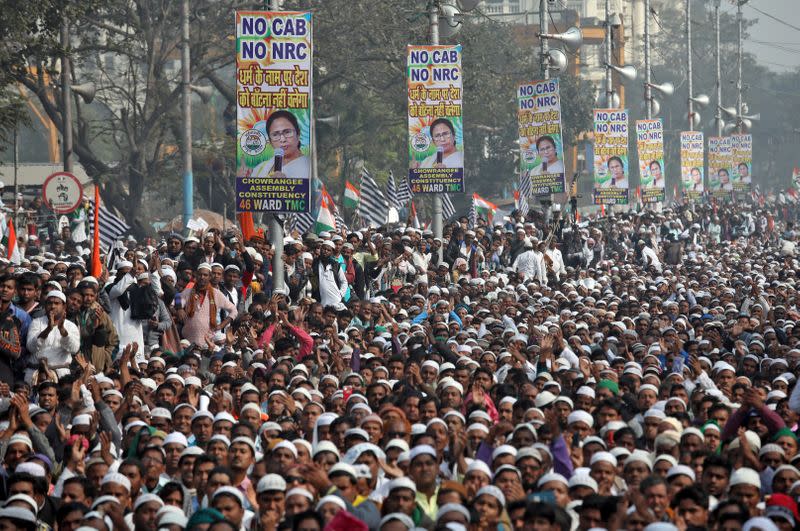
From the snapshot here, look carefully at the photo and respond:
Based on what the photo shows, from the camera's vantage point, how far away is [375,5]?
36750 mm

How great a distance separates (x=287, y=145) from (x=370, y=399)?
197 inches

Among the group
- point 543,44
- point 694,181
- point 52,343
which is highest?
point 543,44

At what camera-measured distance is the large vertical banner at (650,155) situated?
126ft

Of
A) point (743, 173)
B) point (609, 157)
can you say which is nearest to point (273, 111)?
point (609, 157)

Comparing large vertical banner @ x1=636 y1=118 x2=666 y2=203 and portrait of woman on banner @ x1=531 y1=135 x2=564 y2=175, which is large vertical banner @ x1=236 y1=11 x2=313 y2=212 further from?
large vertical banner @ x1=636 y1=118 x2=666 y2=203

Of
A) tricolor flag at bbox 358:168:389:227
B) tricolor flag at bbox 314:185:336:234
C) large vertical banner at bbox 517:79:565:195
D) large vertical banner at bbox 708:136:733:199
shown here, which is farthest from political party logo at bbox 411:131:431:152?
large vertical banner at bbox 708:136:733:199

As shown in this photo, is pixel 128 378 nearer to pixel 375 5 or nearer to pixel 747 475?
pixel 747 475

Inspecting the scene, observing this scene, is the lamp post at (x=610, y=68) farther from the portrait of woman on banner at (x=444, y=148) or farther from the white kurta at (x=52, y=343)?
the white kurta at (x=52, y=343)

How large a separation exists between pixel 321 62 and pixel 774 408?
26.6 m

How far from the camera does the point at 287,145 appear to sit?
1622cm

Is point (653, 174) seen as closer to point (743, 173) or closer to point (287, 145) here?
point (743, 173)

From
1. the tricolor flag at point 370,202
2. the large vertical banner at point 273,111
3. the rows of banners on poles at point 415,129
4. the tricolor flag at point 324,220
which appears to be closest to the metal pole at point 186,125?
the tricolor flag at point 370,202

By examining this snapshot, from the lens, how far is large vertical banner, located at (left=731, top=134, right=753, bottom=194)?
170 ft

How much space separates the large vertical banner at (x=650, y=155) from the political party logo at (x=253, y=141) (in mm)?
23458
